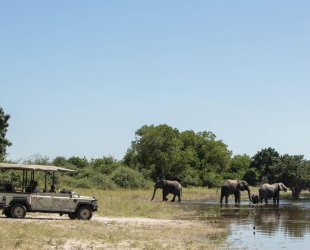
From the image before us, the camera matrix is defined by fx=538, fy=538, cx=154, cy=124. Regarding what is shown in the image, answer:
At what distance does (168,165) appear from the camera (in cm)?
8281

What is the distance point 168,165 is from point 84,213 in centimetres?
5702

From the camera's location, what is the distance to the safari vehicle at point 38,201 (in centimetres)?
2494

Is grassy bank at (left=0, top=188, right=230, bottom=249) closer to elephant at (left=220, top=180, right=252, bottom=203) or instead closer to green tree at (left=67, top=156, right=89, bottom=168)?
elephant at (left=220, top=180, right=252, bottom=203)

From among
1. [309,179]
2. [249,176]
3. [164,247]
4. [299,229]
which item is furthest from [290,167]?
[164,247]

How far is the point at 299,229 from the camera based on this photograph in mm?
27078

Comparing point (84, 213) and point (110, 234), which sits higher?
point (84, 213)

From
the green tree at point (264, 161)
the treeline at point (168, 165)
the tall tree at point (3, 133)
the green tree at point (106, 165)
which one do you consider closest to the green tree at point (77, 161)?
the treeline at point (168, 165)

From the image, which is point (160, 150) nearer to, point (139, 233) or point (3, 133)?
point (3, 133)

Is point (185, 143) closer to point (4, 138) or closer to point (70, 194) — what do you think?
point (4, 138)

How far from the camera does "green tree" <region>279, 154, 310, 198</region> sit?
75.8 metres

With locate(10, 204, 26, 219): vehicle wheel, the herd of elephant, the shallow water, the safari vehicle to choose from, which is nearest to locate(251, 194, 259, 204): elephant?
the herd of elephant

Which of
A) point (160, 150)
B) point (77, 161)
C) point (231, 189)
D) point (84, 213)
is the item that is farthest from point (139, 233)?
point (77, 161)

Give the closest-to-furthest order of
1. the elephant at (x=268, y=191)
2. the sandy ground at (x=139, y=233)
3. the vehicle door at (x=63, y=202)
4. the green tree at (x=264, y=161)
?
the sandy ground at (x=139, y=233)
the vehicle door at (x=63, y=202)
the elephant at (x=268, y=191)
the green tree at (x=264, y=161)

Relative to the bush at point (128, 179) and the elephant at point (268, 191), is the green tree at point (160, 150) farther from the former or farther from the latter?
the elephant at point (268, 191)
